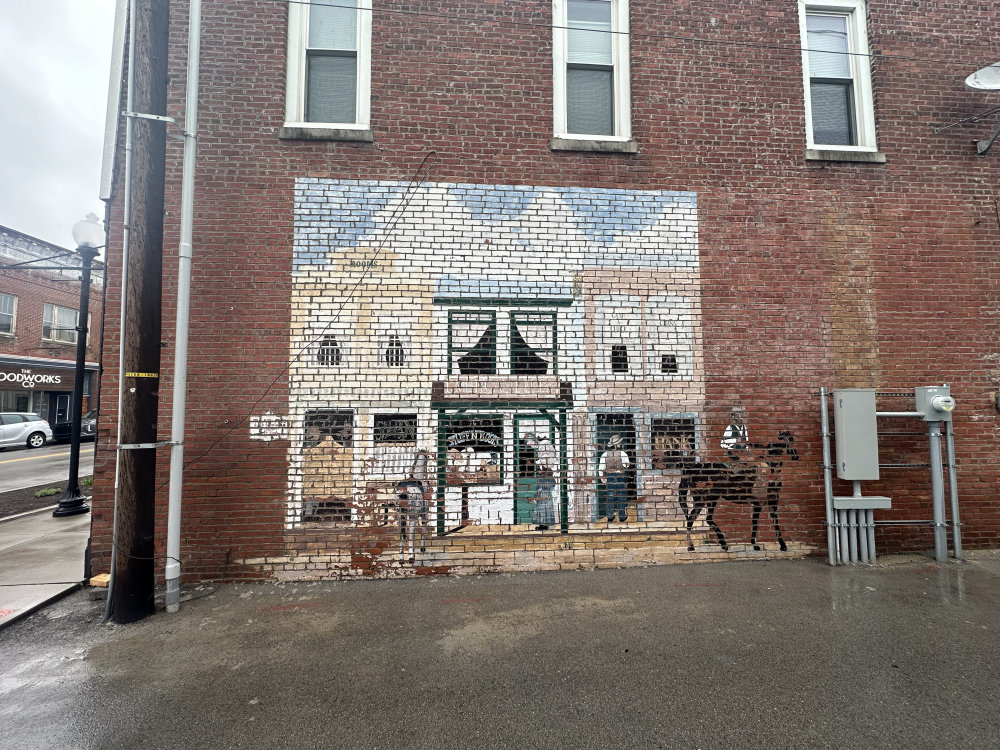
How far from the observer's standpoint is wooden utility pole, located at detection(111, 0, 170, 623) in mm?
4168

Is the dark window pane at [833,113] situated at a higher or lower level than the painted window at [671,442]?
higher

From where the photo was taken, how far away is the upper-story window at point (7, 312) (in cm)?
2350

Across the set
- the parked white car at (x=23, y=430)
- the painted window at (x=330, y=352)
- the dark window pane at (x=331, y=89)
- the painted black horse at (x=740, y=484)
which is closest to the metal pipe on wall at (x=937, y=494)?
the painted black horse at (x=740, y=484)

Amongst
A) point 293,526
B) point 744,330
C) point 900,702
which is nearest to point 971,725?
point 900,702

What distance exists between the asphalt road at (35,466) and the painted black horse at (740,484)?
13.4 m

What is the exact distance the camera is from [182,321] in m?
4.65

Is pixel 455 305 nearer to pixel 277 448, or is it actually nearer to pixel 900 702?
pixel 277 448

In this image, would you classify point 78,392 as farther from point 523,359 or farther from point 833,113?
point 833,113

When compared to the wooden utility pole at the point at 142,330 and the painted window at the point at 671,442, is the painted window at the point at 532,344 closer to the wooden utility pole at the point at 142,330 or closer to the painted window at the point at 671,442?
the painted window at the point at 671,442

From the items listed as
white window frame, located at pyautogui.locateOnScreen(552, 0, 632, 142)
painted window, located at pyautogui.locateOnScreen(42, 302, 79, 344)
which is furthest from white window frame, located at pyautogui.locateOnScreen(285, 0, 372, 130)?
painted window, located at pyautogui.locateOnScreen(42, 302, 79, 344)

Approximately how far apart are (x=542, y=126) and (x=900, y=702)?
5.80m

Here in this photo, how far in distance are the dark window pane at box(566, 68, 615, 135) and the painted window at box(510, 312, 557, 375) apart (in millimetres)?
2371

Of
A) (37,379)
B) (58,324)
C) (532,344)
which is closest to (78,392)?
(532,344)

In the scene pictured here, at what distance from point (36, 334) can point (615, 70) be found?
31520 millimetres
